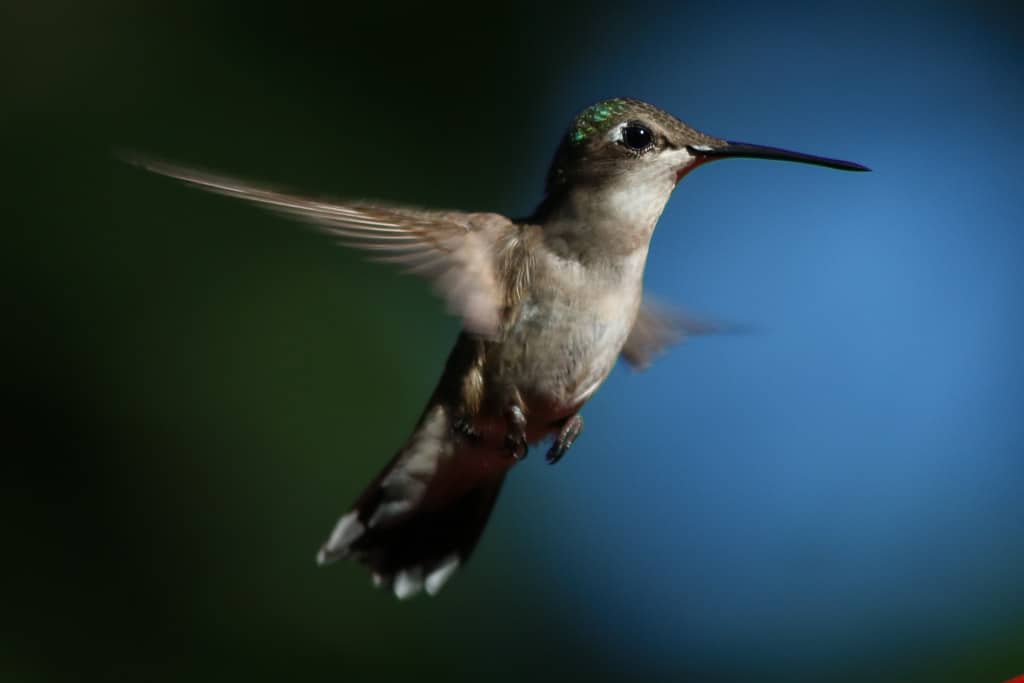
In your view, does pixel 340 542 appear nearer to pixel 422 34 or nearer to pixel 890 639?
pixel 422 34

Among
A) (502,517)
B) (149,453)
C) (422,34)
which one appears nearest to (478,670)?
(502,517)

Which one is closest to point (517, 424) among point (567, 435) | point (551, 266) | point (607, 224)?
point (567, 435)

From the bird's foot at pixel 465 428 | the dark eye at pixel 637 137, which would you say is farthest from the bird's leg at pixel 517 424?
the dark eye at pixel 637 137

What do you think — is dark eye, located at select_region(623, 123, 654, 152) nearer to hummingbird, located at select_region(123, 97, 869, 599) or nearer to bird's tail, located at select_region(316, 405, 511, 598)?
hummingbird, located at select_region(123, 97, 869, 599)

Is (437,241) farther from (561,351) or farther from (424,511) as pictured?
(424,511)

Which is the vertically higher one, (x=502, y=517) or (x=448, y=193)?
(x=448, y=193)
